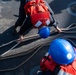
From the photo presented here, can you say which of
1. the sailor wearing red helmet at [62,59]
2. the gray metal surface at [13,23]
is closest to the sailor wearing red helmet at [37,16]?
the gray metal surface at [13,23]

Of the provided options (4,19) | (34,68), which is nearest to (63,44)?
(34,68)

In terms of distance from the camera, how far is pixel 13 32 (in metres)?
4.98

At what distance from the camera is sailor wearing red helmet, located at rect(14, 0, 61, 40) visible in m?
4.19

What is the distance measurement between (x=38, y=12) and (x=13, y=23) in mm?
1054

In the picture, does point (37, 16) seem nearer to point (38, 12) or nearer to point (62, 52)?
point (38, 12)

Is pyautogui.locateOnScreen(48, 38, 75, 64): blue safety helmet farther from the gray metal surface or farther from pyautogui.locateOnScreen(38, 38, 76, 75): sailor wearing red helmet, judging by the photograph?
the gray metal surface

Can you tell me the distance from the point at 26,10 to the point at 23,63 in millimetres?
882

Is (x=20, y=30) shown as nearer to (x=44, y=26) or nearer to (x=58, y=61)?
(x=44, y=26)

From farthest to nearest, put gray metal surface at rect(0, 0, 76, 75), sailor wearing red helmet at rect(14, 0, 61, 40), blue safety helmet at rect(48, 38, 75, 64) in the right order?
gray metal surface at rect(0, 0, 76, 75)
sailor wearing red helmet at rect(14, 0, 61, 40)
blue safety helmet at rect(48, 38, 75, 64)

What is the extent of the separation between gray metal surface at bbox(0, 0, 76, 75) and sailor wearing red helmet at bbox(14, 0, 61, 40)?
407 mm

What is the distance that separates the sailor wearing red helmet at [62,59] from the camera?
3527 millimetres

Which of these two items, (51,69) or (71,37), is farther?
(71,37)

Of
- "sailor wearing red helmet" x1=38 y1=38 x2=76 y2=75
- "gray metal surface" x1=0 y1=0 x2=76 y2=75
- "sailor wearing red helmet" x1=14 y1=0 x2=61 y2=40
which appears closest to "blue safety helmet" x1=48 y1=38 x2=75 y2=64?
"sailor wearing red helmet" x1=38 y1=38 x2=76 y2=75

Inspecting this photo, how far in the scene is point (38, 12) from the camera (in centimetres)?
427
